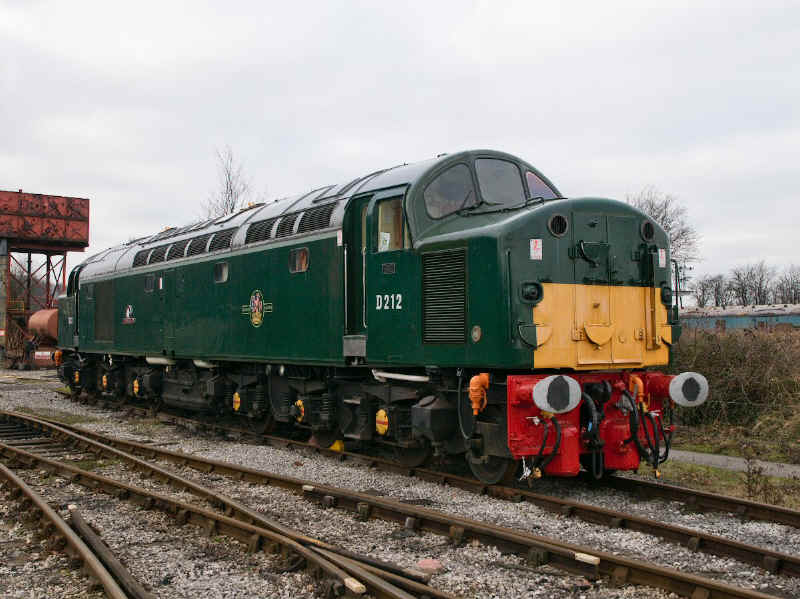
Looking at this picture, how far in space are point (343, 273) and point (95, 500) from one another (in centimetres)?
388

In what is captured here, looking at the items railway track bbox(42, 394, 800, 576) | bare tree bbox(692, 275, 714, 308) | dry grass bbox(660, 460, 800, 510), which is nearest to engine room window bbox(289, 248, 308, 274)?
railway track bbox(42, 394, 800, 576)

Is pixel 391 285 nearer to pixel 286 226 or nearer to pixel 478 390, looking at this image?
pixel 478 390

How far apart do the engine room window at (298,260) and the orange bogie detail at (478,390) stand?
370cm

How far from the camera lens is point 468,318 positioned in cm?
787

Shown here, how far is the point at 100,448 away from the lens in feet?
37.3

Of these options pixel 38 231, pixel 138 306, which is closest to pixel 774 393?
pixel 138 306

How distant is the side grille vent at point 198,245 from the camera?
45.0ft

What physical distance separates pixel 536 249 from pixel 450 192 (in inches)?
62.6

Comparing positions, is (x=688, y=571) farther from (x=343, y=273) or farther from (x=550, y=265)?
(x=343, y=273)

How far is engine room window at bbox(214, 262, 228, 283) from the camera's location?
12.8m

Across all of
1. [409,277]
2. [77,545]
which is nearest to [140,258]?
[409,277]

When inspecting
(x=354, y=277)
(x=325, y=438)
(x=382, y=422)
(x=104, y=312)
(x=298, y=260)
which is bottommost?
(x=325, y=438)

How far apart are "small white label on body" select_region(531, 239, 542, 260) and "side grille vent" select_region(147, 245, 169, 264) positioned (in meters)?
9.84

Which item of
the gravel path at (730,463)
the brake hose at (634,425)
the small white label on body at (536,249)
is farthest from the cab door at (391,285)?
the gravel path at (730,463)
